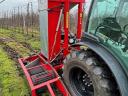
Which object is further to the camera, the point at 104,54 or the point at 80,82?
the point at 80,82

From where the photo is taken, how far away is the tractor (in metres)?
3.50

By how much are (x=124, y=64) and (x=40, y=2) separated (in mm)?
3143

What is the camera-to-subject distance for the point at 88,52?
3.97m

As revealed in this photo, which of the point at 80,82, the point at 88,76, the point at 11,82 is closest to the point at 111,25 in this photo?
the point at 88,76

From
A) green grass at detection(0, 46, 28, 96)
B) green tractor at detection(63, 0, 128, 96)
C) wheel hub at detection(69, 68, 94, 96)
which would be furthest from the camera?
green grass at detection(0, 46, 28, 96)

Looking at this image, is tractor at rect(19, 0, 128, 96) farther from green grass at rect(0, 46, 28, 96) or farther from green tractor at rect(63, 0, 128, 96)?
green grass at rect(0, 46, 28, 96)

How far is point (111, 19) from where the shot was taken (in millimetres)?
3779

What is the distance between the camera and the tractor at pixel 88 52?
3.50 meters

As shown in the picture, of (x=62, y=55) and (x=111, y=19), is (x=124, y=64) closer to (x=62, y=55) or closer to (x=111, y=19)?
(x=111, y=19)

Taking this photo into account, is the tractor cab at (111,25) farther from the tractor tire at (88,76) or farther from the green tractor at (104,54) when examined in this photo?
the tractor tire at (88,76)

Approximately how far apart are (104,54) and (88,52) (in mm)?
400

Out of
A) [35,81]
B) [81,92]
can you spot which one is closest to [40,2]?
[35,81]

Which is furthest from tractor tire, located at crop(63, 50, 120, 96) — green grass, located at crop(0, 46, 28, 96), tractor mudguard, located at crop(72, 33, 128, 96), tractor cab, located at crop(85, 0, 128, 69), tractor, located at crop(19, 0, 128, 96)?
green grass, located at crop(0, 46, 28, 96)

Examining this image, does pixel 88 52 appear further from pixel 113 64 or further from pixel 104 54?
pixel 113 64
